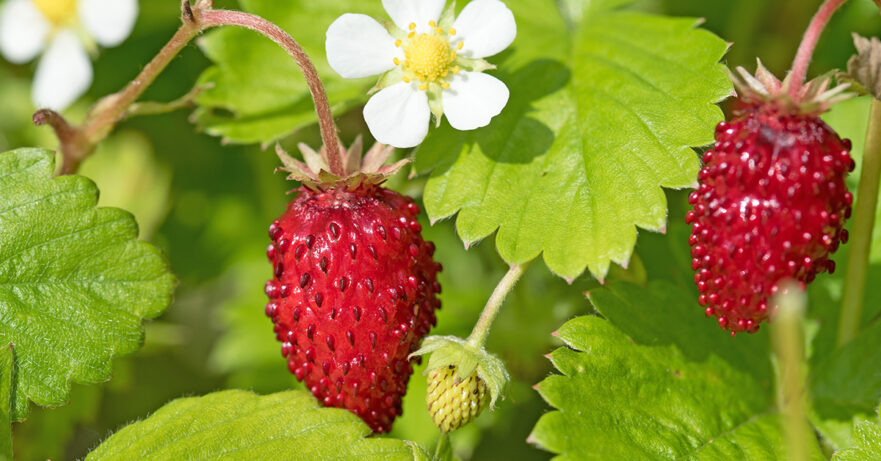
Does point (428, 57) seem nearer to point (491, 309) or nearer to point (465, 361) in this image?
point (491, 309)

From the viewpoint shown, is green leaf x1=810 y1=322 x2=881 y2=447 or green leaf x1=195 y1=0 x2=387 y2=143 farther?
green leaf x1=195 y1=0 x2=387 y2=143

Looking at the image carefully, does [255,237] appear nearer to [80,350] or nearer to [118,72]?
[118,72]

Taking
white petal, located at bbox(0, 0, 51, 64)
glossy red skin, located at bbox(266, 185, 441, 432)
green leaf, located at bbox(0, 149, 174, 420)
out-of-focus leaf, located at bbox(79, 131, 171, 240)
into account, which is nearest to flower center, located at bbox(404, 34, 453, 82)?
glossy red skin, located at bbox(266, 185, 441, 432)

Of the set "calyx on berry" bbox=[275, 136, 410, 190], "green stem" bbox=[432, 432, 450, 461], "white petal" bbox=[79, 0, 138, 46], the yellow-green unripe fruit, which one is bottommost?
"green stem" bbox=[432, 432, 450, 461]

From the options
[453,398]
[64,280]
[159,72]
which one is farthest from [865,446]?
[159,72]

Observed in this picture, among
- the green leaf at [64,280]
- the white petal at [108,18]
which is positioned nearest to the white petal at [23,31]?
the white petal at [108,18]

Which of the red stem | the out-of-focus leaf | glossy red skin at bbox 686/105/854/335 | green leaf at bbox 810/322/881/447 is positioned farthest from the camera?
the out-of-focus leaf

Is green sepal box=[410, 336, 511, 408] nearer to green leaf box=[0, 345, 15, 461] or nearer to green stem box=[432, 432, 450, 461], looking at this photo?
green stem box=[432, 432, 450, 461]

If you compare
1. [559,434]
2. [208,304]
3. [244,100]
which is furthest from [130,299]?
[208,304]
